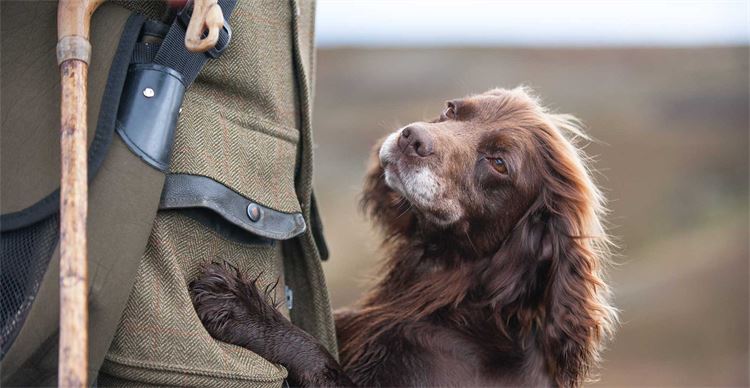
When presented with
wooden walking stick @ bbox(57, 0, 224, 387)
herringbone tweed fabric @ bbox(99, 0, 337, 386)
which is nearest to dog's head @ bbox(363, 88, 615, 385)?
herringbone tweed fabric @ bbox(99, 0, 337, 386)

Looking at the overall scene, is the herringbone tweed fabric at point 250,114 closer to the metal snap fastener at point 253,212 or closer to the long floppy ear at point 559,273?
the metal snap fastener at point 253,212

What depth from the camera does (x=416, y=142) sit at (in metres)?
2.72

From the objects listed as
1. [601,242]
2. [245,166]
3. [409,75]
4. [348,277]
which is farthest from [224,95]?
[409,75]

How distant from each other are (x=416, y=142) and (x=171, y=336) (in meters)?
1.18

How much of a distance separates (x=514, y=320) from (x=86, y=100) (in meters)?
1.56

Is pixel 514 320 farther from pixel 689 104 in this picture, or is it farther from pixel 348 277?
pixel 689 104

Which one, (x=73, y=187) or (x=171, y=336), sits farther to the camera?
(x=171, y=336)

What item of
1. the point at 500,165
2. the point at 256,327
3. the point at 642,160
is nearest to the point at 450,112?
the point at 500,165

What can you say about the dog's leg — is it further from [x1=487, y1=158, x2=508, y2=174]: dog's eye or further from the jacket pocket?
[x1=487, y1=158, x2=508, y2=174]: dog's eye

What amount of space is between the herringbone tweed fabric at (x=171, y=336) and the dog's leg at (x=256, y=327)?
0.09m

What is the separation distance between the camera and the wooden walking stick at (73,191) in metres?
1.52

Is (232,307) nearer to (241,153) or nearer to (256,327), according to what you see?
(256,327)

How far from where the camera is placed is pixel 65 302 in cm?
154

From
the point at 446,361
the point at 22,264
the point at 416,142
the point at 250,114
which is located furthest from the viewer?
the point at 416,142
